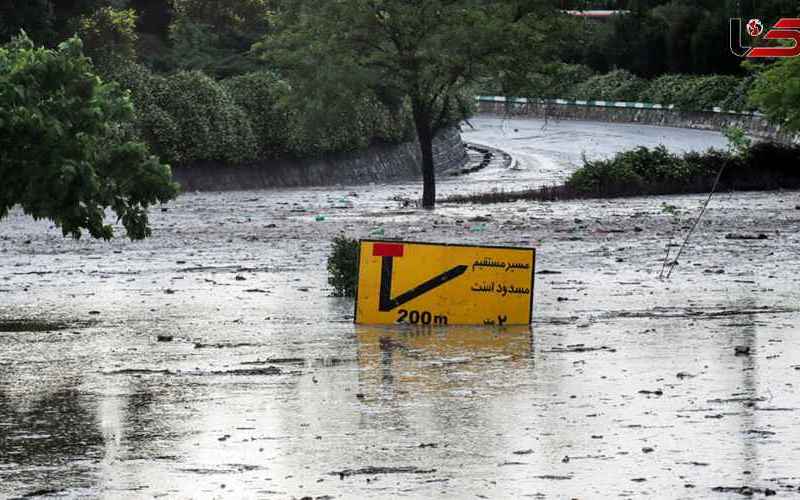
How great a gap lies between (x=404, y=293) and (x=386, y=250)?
51cm

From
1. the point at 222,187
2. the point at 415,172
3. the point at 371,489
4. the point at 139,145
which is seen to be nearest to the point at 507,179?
the point at 415,172

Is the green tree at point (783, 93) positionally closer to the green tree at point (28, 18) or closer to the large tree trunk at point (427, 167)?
the large tree trunk at point (427, 167)

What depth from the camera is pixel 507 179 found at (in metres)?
51.4

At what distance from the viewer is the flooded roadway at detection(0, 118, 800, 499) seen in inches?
376

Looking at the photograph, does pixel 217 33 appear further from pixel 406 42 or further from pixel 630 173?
pixel 406 42

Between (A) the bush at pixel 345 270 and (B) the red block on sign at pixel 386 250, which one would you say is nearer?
(B) the red block on sign at pixel 386 250

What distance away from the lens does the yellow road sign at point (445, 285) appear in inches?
688

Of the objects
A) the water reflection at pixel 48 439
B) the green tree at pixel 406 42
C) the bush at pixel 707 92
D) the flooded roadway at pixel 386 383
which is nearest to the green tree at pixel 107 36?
the green tree at pixel 406 42

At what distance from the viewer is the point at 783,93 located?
39.3 metres

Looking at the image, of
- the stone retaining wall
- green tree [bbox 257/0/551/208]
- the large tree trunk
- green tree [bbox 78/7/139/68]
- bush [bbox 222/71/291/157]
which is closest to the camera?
green tree [bbox 257/0/551/208]

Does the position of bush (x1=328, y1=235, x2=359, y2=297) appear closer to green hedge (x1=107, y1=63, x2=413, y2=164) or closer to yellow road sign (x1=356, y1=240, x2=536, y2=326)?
yellow road sign (x1=356, y1=240, x2=536, y2=326)

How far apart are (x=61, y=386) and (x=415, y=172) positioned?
43.1 m

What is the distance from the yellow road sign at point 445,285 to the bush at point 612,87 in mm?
58318

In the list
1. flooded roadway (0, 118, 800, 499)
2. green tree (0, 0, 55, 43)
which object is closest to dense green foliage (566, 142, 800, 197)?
flooded roadway (0, 118, 800, 499)
